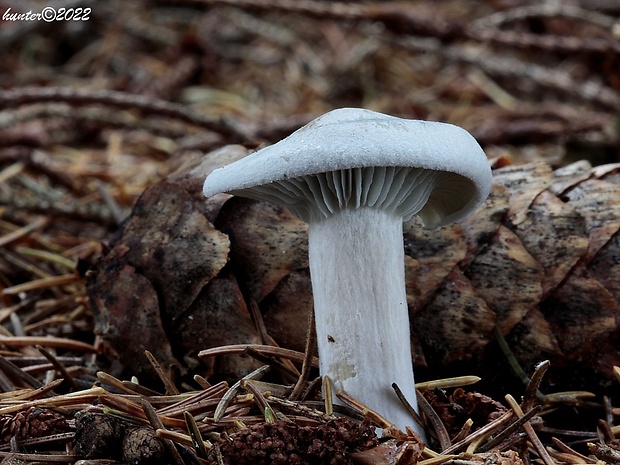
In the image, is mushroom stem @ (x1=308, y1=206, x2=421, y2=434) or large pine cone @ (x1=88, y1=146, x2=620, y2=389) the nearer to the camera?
mushroom stem @ (x1=308, y1=206, x2=421, y2=434)

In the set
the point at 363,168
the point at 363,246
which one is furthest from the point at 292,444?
the point at 363,168

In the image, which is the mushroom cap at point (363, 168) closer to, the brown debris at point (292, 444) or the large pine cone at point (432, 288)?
the large pine cone at point (432, 288)

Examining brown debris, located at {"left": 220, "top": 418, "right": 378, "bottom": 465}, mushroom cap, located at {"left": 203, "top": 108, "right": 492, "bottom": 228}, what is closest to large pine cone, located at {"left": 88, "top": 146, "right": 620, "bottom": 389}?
mushroom cap, located at {"left": 203, "top": 108, "right": 492, "bottom": 228}

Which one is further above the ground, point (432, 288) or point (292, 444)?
point (432, 288)

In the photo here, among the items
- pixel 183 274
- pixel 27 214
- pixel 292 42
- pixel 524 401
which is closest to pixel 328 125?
pixel 183 274

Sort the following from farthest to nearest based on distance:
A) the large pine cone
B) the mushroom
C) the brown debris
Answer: the large pine cone
the mushroom
the brown debris

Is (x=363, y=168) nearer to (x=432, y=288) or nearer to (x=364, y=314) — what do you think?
(x=364, y=314)

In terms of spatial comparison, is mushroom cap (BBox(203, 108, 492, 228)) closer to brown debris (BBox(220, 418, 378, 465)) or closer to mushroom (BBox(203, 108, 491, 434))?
mushroom (BBox(203, 108, 491, 434))
